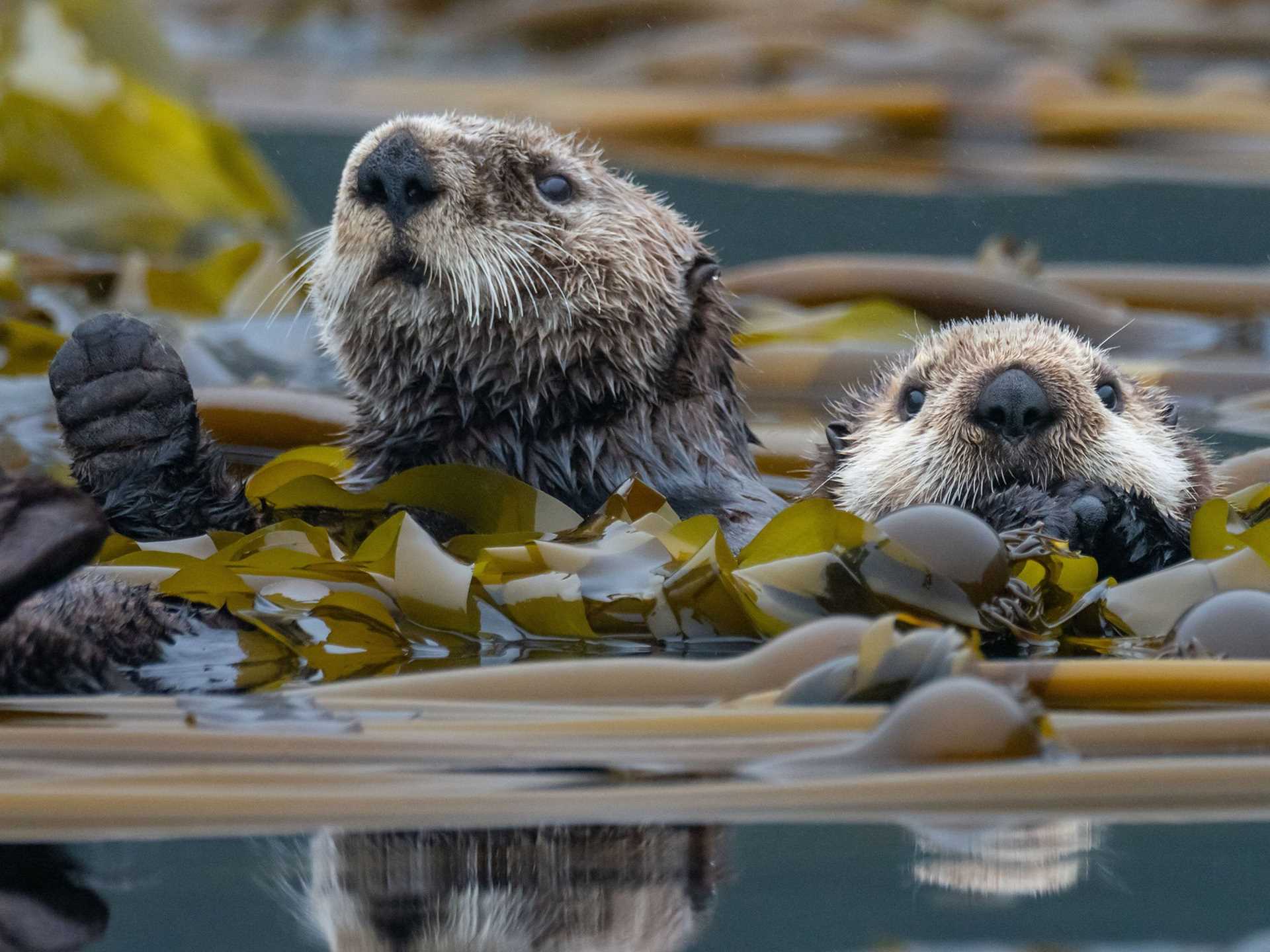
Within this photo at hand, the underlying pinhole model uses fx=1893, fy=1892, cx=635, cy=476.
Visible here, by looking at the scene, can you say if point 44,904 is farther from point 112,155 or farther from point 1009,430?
point 112,155

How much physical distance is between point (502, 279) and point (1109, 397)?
133 centimetres

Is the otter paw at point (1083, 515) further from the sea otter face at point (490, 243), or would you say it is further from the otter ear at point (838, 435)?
the sea otter face at point (490, 243)

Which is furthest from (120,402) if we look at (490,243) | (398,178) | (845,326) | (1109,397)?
(845,326)

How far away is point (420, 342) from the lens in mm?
4141

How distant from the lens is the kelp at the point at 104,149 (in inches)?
388

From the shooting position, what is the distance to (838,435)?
14.7 ft

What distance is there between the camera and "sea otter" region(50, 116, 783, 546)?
3.97m

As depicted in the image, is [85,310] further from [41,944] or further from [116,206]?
[41,944]

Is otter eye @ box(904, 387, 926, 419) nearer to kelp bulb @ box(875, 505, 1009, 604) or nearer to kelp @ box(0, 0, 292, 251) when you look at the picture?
kelp bulb @ box(875, 505, 1009, 604)

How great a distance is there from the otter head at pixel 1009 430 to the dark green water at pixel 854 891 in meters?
1.37

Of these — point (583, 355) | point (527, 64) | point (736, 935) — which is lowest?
point (736, 935)

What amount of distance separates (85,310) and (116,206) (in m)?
3.02

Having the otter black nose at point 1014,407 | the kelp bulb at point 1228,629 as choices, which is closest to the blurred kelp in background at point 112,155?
the otter black nose at point 1014,407

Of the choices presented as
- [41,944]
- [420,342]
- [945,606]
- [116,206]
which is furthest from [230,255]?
[41,944]
